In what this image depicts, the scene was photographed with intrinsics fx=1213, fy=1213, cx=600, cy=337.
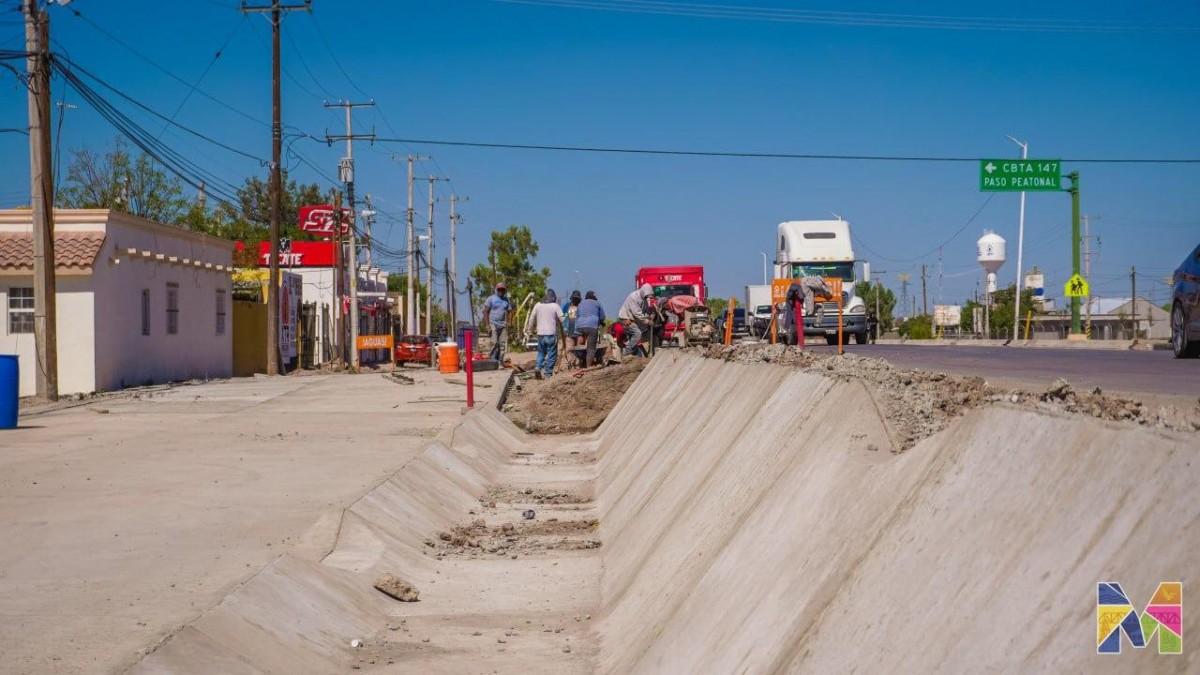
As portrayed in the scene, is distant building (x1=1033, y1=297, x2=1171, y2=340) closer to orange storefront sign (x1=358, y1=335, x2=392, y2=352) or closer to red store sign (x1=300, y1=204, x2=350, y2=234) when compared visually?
red store sign (x1=300, y1=204, x2=350, y2=234)

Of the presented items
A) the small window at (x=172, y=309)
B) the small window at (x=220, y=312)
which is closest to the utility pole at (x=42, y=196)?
the small window at (x=172, y=309)

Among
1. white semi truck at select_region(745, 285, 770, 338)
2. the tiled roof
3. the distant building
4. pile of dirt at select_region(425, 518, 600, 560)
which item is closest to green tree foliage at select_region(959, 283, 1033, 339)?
the distant building

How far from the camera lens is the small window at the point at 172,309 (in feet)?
106

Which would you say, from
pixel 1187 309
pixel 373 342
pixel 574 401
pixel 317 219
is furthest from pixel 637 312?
pixel 317 219

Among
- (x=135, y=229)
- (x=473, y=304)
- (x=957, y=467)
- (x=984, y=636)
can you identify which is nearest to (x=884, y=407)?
(x=957, y=467)

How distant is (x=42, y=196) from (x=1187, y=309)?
67.0 feet

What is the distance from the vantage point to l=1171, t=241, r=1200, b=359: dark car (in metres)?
16.3

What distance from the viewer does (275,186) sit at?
38000 mm

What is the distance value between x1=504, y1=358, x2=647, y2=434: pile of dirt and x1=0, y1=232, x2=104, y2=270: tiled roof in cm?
1027

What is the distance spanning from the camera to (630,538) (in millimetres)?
10047

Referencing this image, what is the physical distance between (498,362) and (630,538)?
21749mm

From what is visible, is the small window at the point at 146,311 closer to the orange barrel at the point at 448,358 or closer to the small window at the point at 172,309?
the small window at the point at 172,309

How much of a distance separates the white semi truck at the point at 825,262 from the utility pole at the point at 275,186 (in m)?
15.5

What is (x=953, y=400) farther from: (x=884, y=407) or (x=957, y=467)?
(x=957, y=467)
